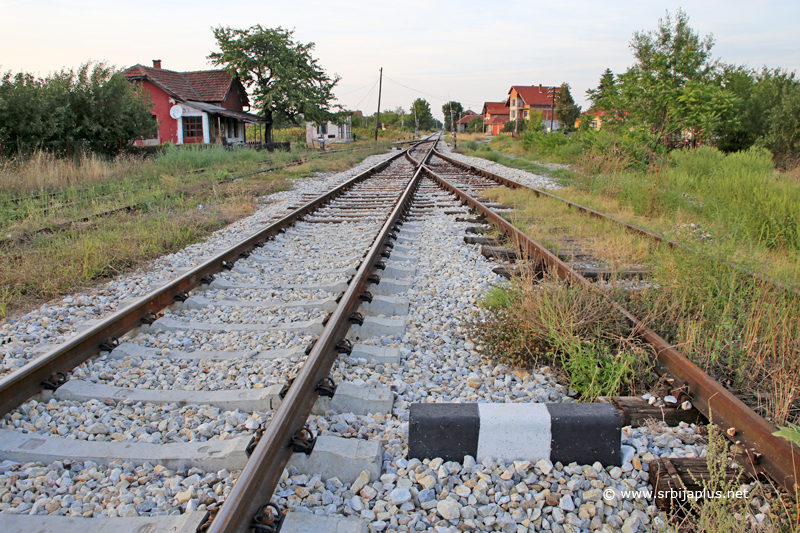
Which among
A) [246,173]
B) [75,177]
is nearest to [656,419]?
[75,177]

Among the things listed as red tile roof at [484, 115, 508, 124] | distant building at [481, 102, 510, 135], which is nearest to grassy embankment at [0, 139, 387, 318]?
distant building at [481, 102, 510, 135]

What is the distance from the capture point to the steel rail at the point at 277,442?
1.75 metres

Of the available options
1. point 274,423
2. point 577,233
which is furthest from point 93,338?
point 577,233

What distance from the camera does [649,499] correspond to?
6.66 ft

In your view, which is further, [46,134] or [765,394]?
[46,134]

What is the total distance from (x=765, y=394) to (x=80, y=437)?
3390 millimetres

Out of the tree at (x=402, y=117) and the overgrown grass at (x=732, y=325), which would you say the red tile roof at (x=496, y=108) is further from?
the overgrown grass at (x=732, y=325)

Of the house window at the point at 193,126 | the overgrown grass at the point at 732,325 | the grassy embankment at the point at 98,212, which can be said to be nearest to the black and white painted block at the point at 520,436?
the overgrown grass at the point at 732,325

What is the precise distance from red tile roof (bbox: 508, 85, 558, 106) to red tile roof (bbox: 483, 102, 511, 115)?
1132 centimetres

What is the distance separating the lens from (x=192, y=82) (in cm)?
3753

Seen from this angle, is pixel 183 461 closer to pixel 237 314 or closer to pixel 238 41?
pixel 237 314

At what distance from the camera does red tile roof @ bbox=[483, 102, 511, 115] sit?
104 metres

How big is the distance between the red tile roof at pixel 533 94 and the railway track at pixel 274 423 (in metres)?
89.8

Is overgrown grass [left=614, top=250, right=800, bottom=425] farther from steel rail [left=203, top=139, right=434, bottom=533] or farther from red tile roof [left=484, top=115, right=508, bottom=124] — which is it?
red tile roof [left=484, top=115, right=508, bottom=124]
